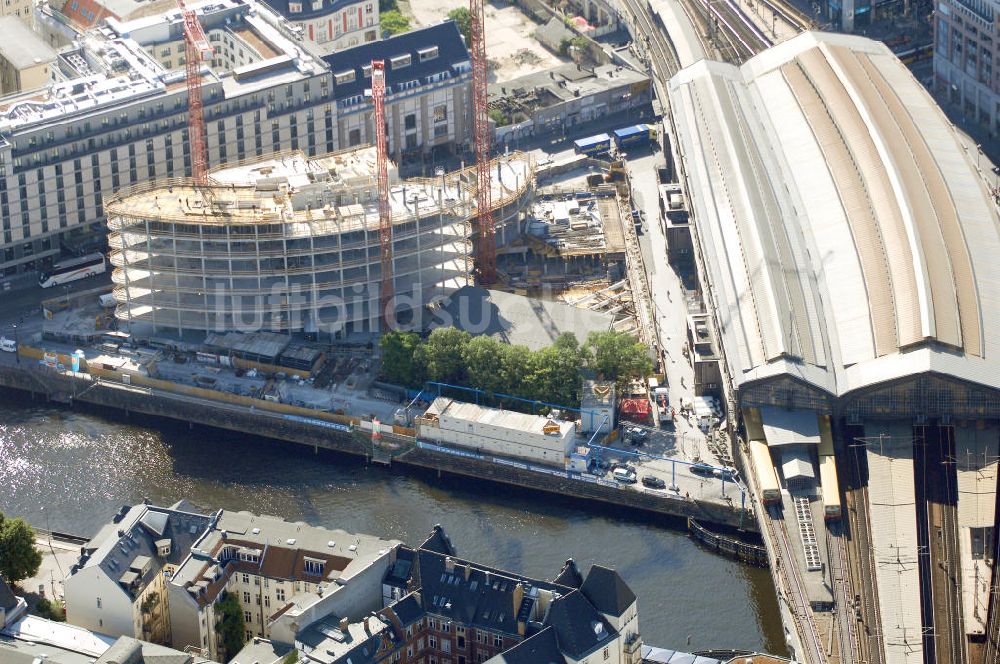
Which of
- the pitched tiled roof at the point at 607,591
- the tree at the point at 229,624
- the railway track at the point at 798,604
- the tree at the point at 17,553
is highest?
the pitched tiled roof at the point at 607,591

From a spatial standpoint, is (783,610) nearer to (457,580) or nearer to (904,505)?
(904,505)

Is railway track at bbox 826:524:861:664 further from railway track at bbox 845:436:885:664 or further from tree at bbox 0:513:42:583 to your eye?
tree at bbox 0:513:42:583

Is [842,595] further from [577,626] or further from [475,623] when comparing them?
[475,623]

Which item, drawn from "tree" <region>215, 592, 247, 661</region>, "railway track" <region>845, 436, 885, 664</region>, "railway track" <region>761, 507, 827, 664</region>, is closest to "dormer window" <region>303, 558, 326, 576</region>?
"tree" <region>215, 592, 247, 661</region>

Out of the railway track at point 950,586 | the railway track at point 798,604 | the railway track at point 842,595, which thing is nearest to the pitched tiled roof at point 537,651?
the railway track at point 798,604

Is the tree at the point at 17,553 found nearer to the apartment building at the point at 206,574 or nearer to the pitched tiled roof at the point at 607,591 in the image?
the apartment building at the point at 206,574
